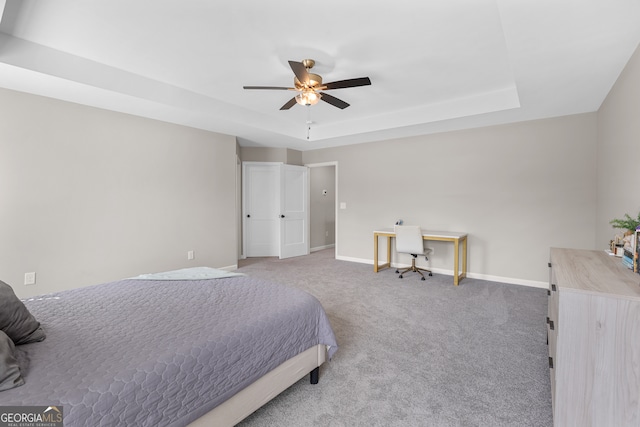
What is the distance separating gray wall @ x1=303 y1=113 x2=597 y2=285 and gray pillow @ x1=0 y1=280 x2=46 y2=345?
4753 mm

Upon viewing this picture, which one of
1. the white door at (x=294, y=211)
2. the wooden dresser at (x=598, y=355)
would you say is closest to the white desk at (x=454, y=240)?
the white door at (x=294, y=211)

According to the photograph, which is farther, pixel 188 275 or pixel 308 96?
pixel 308 96

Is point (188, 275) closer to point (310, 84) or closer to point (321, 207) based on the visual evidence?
point (310, 84)

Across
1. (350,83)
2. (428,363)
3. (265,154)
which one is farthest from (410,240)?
(265,154)

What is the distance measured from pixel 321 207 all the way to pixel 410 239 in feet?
10.6

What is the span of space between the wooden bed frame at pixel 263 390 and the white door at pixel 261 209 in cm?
431

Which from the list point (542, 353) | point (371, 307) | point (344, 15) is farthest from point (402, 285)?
point (344, 15)

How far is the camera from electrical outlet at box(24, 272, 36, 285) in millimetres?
3094

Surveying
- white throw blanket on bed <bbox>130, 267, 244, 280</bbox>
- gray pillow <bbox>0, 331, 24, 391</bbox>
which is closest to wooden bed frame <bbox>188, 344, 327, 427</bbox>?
gray pillow <bbox>0, 331, 24, 391</bbox>

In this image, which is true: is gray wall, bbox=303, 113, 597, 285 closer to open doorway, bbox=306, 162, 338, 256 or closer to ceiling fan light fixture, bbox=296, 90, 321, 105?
open doorway, bbox=306, 162, 338, 256

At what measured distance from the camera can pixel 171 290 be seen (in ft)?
6.68

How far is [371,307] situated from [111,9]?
351 centimetres

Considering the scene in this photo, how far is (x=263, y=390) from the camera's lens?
1.54 m

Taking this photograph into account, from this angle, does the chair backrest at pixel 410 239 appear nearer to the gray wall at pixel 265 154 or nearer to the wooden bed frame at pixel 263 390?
the wooden bed frame at pixel 263 390
